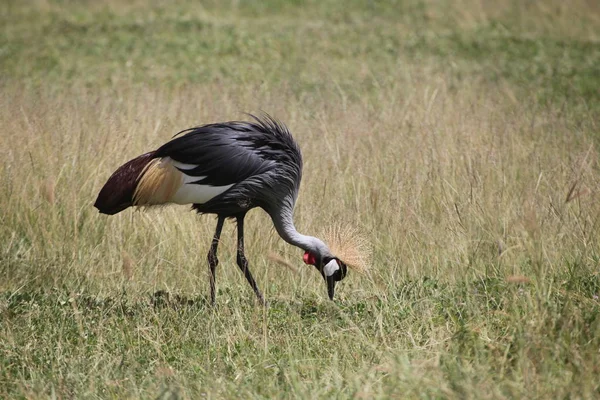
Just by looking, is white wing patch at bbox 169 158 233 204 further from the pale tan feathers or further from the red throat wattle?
the red throat wattle

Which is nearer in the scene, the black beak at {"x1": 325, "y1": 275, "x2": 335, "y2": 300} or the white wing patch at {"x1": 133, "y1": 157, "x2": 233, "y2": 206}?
the black beak at {"x1": 325, "y1": 275, "x2": 335, "y2": 300}

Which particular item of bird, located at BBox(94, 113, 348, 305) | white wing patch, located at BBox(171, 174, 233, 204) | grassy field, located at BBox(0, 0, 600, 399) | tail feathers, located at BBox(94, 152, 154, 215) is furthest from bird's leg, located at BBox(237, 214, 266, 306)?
tail feathers, located at BBox(94, 152, 154, 215)

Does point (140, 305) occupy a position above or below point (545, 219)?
below

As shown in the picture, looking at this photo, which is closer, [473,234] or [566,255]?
[566,255]

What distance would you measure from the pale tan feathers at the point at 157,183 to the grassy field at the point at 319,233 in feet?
1.12

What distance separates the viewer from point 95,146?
5840 millimetres

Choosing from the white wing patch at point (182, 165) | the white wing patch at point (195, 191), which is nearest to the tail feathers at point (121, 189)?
the white wing patch at point (182, 165)

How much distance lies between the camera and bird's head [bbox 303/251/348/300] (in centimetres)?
454

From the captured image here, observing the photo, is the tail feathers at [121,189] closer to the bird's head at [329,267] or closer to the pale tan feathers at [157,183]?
the pale tan feathers at [157,183]

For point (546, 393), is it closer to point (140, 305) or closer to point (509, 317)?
point (509, 317)

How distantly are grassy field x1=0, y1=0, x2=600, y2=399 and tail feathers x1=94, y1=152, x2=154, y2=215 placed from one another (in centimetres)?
30

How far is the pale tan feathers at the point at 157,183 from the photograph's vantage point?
4.63 m

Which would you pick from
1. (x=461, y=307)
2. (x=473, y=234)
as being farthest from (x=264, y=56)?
(x=461, y=307)

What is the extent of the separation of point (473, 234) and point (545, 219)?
1.36 ft
